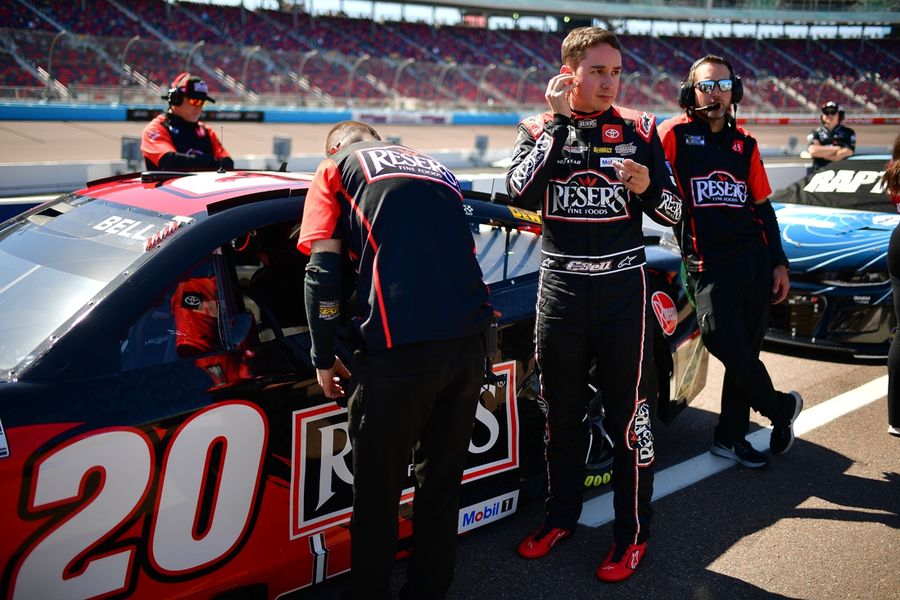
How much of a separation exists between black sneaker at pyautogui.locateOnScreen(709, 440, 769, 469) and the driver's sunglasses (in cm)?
→ 171

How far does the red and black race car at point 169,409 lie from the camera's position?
209cm

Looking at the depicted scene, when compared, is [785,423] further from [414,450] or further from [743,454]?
[414,450]

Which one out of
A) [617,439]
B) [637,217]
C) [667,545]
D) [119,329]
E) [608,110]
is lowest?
[667,545]

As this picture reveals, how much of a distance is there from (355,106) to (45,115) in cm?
1269

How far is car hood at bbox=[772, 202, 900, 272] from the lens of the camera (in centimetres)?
567

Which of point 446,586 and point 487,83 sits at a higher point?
point 487,83

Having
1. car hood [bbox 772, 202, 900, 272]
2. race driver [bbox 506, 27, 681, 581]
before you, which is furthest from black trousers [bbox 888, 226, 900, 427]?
race driver [bbox 506, 27, 681, 581]

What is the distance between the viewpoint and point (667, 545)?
328 cm

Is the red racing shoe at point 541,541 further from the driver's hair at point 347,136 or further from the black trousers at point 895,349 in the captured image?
the black trousers at point 895,349

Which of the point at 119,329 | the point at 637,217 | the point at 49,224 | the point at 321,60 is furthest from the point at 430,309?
the point at 321,60

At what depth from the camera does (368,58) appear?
35.7 m

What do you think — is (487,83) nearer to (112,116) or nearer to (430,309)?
(112,116)

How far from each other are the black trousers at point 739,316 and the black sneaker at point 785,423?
0.16 metres

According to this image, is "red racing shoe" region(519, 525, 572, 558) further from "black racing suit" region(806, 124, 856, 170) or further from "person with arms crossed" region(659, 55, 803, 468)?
"black racing suit" region(806, 124, 856, 170)
